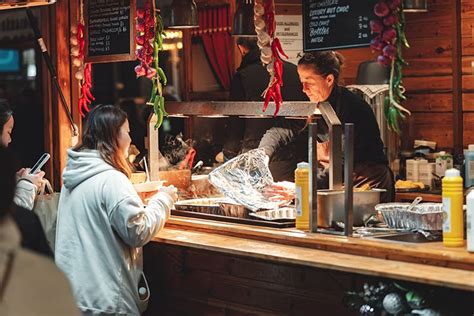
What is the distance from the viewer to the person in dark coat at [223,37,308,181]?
6.98m

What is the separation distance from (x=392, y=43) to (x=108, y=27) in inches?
96.7

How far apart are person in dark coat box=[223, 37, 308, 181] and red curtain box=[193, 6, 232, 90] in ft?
4.83

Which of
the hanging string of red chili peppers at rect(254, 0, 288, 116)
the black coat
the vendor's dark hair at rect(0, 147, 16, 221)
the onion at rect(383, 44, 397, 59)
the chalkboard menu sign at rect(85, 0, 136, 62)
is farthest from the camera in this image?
the chalkboard menu sign at rect(85, 0, 136, 62)

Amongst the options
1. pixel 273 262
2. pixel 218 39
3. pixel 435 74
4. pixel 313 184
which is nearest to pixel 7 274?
pixel 273 262

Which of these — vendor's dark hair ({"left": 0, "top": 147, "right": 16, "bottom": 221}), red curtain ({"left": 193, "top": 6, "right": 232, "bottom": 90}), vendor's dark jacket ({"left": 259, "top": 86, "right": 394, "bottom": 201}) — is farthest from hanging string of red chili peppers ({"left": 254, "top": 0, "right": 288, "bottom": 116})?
red curtain ({"left": 193, "top": 6, "right": 232, "bottom": 90})

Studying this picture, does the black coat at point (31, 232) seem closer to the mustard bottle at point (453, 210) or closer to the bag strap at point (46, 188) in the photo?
the mustard bottle at point (453, 210)

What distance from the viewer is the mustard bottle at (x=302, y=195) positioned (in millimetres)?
5191

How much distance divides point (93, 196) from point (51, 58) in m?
2.12

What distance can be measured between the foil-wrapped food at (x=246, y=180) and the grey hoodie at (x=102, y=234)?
0.67 metres

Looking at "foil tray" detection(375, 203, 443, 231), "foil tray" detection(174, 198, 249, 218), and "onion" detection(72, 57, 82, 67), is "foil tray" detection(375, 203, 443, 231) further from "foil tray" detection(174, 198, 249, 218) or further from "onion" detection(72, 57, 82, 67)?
"onion" detection(72, 57, 82, 67)

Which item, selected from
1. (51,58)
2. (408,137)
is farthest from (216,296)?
(408,137)

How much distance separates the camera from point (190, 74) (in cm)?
945

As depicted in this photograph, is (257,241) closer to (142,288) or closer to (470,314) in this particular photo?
(142,288)

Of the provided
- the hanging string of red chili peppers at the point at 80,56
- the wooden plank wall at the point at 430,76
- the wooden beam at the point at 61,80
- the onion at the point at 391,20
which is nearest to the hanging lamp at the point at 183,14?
the hanging string of red chili peppers at the point at 80,56
